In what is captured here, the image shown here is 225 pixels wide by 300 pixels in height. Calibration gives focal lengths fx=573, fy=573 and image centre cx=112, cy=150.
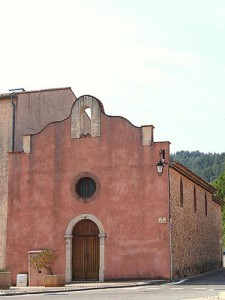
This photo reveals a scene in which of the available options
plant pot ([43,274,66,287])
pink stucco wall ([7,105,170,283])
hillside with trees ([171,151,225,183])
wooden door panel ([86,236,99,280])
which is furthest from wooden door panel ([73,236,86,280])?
hillside with trees ([171,151,225,183])

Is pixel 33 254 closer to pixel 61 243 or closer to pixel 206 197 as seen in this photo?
pixel 61 243

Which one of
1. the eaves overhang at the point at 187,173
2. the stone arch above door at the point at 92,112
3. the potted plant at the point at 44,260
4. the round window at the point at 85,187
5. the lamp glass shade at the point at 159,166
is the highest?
the stone arch above door at the point at 92,112

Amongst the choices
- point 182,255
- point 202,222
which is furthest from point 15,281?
point 202,222

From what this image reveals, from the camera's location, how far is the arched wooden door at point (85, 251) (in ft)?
89.4

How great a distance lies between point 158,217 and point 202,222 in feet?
33.6

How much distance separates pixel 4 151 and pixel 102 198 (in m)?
6.40

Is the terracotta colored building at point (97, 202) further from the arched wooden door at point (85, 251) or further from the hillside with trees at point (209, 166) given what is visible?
the hillside with trees at point (209, 166)

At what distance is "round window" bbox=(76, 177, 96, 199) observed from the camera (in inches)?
1104

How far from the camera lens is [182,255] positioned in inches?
1134

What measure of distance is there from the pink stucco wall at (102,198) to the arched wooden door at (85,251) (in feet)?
1.99

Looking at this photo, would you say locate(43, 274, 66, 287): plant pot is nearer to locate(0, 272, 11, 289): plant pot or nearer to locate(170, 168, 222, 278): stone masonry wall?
locate(0, 272, 11, 289): plant pot

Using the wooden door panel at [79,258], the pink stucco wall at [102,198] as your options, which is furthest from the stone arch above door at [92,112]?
the wooden door panel at [79,258]

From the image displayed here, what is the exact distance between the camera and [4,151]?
3036 cm

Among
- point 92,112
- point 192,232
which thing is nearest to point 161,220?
point 92,112
